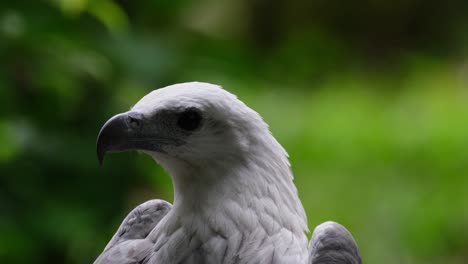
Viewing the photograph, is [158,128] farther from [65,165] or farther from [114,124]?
[65,165]

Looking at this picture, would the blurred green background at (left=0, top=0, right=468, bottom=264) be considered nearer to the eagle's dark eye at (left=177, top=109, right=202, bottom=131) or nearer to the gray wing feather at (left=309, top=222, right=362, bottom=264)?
the eagle's dark eye at (left=177, top=109, right=202, bottom=131)

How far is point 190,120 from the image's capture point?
1.57 m

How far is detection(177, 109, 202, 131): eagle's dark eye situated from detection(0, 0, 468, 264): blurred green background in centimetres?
137

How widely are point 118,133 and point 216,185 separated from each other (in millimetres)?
227

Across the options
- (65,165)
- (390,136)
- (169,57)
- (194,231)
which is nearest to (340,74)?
(390,136)

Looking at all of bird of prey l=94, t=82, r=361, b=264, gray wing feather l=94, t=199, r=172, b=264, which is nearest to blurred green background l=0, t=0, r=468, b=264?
gray wing feather l=94, t=199, r=172, b=264

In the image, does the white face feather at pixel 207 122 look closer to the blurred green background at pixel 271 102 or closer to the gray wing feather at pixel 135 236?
the gray wing feather at pixel 135 236

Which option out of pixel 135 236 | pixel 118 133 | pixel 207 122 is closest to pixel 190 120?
pixel 207 122

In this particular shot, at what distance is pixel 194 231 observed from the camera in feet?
5.41

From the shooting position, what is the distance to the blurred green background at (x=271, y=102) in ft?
10.7

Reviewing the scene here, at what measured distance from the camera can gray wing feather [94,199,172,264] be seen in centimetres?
170

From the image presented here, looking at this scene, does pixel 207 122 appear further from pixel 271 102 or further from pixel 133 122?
pixel 271 102

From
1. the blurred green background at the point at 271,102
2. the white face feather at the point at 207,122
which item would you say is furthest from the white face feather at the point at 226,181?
the blurred green background at the point at 271,102

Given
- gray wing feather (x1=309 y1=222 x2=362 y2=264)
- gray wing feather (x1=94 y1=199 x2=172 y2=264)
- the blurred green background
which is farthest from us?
the blurred green background
